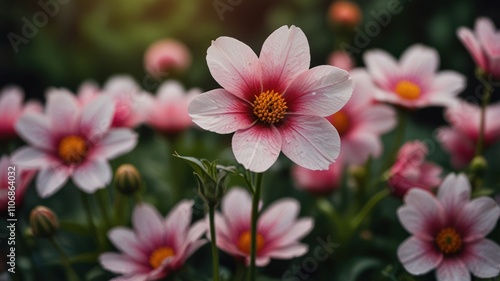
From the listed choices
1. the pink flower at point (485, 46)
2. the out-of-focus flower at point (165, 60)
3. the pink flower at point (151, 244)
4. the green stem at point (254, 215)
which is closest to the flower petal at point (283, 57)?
the green stem at point (254, 215)

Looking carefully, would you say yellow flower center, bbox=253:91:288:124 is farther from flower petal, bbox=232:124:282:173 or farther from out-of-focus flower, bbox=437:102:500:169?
out-of-focus flower, bbox=437:102:500:169

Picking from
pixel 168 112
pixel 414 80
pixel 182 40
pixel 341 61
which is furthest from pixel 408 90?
pixel 182 40

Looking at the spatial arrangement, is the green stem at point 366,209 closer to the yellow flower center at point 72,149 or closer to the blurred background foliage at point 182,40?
the blurred background foliage at point 182,40

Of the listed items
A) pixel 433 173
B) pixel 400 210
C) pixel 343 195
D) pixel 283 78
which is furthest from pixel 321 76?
pixel 343 195

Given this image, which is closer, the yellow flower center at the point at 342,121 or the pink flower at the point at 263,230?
the pink flower at the point at 263,230

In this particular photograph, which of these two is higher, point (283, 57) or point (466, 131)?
point (283, 57)

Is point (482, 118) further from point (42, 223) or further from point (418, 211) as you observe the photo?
point (42, 223)
